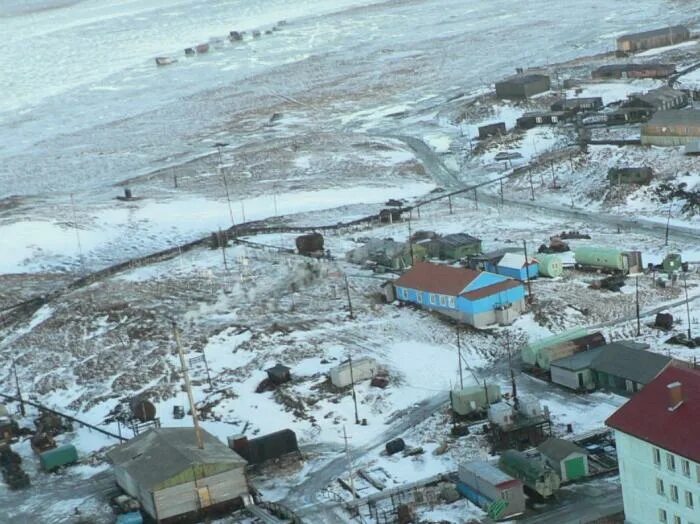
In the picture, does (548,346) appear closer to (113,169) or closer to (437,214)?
(437,214)

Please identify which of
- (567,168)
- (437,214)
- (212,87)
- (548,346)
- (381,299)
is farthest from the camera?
(212,87)

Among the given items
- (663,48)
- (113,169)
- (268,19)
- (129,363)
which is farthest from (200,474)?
(268,19)

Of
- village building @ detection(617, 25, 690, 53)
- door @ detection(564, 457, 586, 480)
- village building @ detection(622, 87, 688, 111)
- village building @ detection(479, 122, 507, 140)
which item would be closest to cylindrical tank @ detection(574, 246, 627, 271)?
door @ detection(564, 457, 586, 480)

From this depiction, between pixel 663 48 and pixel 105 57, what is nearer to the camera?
pixel 663 48

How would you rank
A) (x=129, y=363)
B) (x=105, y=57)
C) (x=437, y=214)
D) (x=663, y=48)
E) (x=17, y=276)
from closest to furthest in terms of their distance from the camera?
(x=129, y=363) → (x=17, y=276) → (x=437, y=214) → (x=663, y=48) → (x=105, y=57)

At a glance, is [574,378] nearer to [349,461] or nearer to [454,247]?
[349,461]

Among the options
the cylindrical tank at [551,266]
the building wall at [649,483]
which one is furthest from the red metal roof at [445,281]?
the building wall at [649,483]
